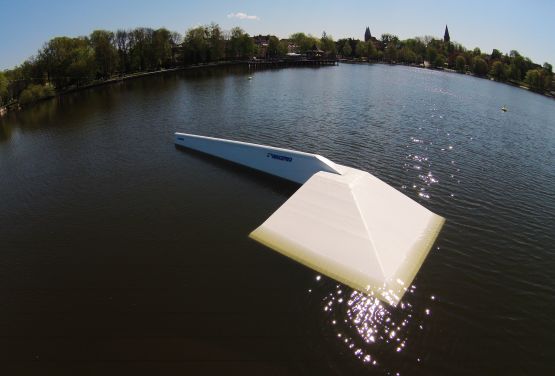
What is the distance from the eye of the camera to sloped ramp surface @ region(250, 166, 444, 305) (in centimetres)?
1806

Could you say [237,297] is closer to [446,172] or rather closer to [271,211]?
[271,211]

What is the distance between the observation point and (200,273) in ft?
61.7

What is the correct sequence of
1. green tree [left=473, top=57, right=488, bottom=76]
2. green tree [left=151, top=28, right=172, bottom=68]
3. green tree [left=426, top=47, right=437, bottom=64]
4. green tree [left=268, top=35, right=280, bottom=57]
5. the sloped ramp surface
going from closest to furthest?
the sloped ramp surface
green tree [left=151, top=28, right=172, bottom=68]
green tree [left=473, top=57, right=488, bottom=76]
green tree [left=268, top=35, right=280, bottom=57]
green tree [left=426, top=47, right=437, bottom=64]

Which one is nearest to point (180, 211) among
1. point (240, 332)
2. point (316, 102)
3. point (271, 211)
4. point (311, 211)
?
point (271, 211)

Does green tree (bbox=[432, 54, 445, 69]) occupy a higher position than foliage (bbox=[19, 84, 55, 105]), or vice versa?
green tree (bbox=[432, 54, 445, 69])

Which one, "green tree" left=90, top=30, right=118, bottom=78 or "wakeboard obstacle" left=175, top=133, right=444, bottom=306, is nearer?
"wakeboard obstacle" left=175, top=133, right=444, bottom=306

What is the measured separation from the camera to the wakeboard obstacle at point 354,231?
1808 centimetres

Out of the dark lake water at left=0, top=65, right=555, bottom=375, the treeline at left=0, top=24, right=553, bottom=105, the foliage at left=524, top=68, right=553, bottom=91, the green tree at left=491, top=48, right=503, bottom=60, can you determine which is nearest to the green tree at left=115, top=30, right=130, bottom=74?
the treeline at left=0, top=24, right=553, bottom=105

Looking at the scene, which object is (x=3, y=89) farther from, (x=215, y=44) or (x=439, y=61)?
(x=439, y=61)

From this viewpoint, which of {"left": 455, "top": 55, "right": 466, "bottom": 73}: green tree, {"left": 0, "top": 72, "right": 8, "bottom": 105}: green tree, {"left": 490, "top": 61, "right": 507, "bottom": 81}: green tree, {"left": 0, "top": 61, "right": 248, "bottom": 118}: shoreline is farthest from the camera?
{"left": 455, "top": 55, "right": 466, "bottom": 73}: green tree

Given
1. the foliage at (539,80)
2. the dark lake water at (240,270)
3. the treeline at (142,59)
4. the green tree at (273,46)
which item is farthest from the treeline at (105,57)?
the foliage at (539,80)

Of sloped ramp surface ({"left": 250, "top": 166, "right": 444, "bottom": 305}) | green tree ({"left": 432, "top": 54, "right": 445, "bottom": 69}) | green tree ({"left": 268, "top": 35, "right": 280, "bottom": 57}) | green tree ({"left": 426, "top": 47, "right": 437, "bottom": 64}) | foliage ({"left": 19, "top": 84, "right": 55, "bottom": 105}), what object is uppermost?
green tree ({"left": 268, "top": 35, "right": 280, "bottom": 57})

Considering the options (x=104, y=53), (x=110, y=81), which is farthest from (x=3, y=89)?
(x=104, y=53)

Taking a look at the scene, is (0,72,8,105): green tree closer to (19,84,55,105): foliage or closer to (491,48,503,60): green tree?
(19,84,55,105): foliage
